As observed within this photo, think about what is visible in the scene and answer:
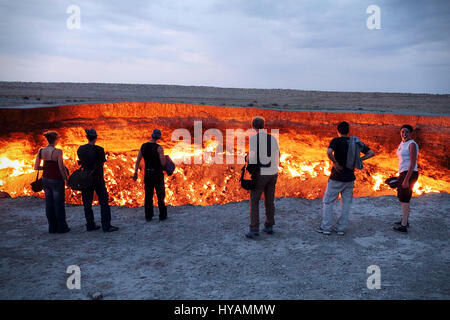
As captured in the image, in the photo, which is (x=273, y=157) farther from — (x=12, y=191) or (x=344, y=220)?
(x=12, y=191)

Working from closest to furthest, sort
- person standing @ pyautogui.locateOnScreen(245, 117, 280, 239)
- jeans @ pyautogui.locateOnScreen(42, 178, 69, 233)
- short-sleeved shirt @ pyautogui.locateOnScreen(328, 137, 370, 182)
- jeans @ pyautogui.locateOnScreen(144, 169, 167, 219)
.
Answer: person standing @ pyautogui.locateOnScreen(245, 117, 280, 239)
short-sleeved shirt @ pyautogui.locateOnScreen(328, 137, 370, 182)
jeans @ pyautogui.locateOnScreen(42, 178, 69, 233)
jeans @ pyautogui.locateOnScreen(144, 169, 167, 219)

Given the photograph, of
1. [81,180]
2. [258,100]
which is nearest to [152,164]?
[81,180]

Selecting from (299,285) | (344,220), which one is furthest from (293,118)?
(299,285)

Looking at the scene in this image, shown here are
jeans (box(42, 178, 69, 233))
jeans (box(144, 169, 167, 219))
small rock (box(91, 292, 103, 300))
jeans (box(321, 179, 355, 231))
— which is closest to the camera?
small rock (box(91, 292, 103, 300))

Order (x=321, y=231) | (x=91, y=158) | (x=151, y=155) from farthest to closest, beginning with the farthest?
(x=151, y=155), (x=321, y=231), (x=91, y=158)

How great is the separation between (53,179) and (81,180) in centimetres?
47

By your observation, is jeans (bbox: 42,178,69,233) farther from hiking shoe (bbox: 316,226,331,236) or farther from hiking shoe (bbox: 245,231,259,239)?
hiking shoe (bbox: 316,226,331,236)

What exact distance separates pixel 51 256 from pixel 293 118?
904cm

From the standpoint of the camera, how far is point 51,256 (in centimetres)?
445

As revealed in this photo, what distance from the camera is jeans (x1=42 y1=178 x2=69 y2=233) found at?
512 cm

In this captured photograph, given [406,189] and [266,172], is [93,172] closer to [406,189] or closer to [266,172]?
[266,172]

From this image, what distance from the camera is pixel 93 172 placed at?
5180mm

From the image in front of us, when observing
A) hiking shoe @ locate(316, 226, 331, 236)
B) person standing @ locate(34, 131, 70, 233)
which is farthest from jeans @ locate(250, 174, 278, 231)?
person standing @ locate(34, 131, 70, 233)

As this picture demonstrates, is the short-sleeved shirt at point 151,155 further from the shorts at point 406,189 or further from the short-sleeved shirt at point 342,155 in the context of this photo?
the shorts at point 406,189
